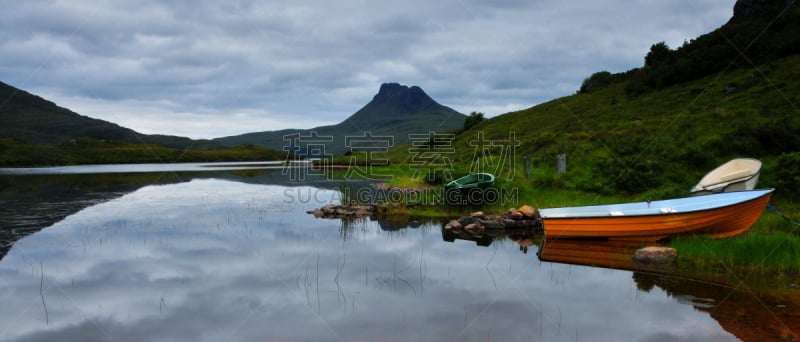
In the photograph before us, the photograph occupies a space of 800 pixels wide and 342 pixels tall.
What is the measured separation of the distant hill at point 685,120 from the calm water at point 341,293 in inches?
392

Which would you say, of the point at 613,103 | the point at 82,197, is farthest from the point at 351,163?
the point at 82,197

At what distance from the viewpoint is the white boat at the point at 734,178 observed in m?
16.2

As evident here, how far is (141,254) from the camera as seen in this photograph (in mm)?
15133

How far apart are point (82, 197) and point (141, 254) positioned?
83.2 ft

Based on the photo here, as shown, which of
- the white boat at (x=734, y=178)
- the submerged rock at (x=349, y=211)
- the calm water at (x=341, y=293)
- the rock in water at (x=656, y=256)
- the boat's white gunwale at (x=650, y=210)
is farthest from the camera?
the submerged rock at (x=349, y=211)

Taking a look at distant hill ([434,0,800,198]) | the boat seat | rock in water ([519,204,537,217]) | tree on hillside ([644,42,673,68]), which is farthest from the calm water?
tree on hillside ([644,42,673,68])

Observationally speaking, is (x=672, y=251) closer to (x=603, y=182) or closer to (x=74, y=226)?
(x=603, y=182)

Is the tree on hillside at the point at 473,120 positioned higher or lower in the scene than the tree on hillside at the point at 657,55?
lower

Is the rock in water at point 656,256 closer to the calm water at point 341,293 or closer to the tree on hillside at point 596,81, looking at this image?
the calm water at point 341,293

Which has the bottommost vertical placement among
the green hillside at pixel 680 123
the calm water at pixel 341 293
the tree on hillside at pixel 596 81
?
the calm water at pixel 341 293

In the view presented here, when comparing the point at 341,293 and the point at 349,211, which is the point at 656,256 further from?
the point at 349,211

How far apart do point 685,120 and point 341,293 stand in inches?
1412

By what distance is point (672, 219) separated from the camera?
47.6 ft

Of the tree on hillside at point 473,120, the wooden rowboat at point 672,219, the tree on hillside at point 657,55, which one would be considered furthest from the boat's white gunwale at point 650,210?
the tree on hillside at point 473,120
